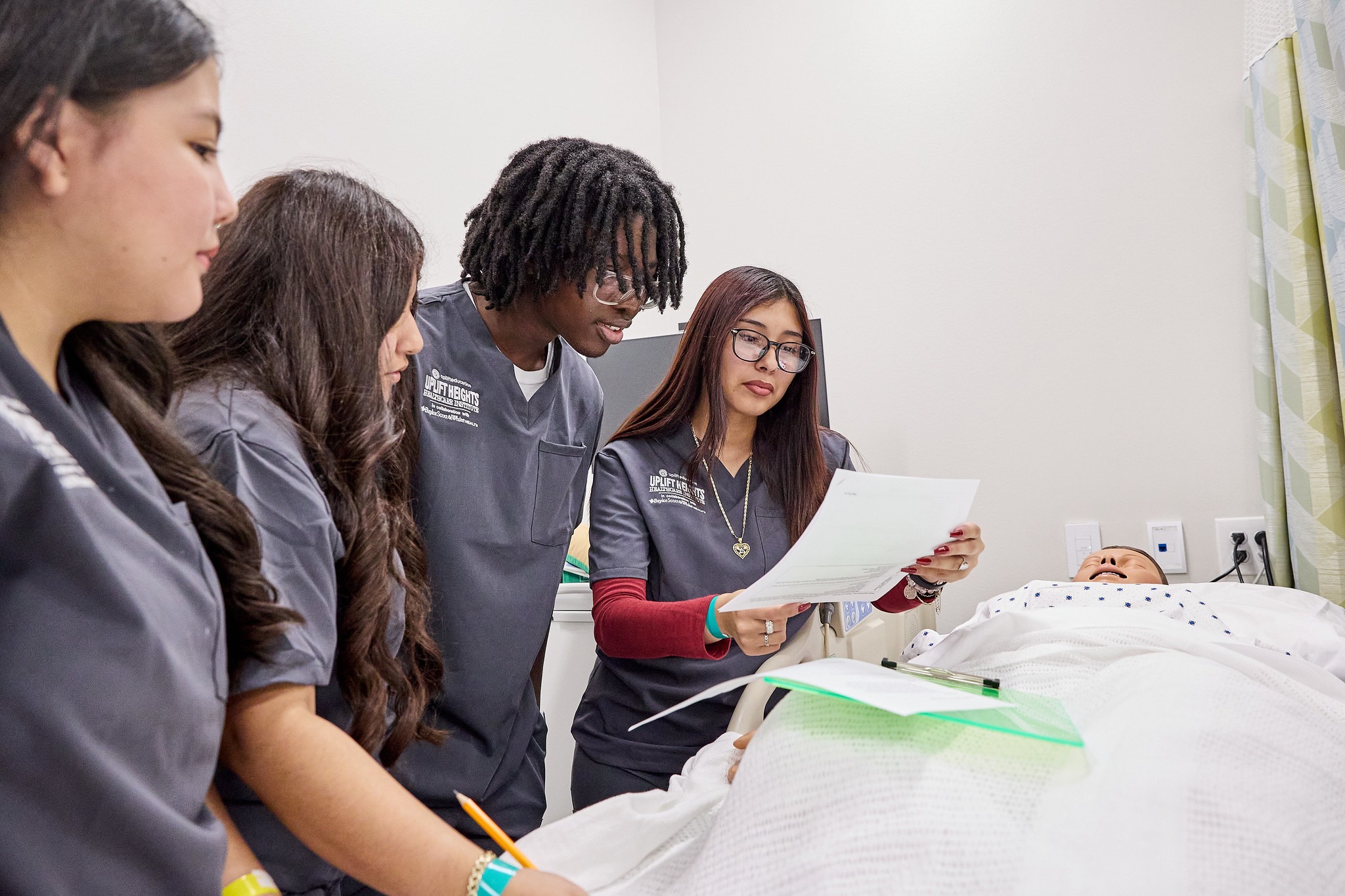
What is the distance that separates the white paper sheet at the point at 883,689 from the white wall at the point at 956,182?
5.31ft

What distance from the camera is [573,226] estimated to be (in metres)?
1.24

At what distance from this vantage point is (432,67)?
233 cm

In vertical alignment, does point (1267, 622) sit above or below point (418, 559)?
below

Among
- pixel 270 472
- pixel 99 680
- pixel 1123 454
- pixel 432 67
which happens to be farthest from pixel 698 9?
pixel 99 680

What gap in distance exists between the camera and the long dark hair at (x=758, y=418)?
1.60 meters

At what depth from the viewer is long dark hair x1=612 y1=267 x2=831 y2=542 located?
62.9 inches

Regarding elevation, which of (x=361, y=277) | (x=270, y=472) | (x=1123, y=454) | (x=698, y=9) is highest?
(x=698, y=9)

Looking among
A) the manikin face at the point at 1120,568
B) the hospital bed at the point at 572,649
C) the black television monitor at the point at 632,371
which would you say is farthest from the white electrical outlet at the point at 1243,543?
the black television monitor at the point at 632,371

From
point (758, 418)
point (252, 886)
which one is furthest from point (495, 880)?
point (758, 418)

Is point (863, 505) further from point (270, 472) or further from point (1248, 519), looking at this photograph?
point (1248, 519)

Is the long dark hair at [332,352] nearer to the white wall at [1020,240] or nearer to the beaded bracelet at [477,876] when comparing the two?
the beaded bracelet at [477,876]

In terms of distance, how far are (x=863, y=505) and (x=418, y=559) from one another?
0.51 metres

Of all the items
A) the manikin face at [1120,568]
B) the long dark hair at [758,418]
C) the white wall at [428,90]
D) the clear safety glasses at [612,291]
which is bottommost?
the manikin face at [1120,568]

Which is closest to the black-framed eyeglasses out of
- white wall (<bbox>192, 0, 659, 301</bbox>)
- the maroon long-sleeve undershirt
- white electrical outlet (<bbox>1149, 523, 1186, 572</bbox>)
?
the maroon long-sleeve undershirt
